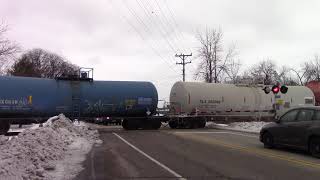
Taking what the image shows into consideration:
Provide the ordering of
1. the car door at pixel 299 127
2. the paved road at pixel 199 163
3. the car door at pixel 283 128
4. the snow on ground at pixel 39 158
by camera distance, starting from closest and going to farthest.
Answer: the snow on ground at pixel 39 158
the paved road at pixel 199 163
the car door at pixel 299 127
the car door at pixel 283 128

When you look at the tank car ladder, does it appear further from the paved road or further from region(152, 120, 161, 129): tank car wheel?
the paved road

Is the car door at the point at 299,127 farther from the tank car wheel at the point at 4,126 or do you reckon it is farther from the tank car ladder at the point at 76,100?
the tank car wheel at the point at 4,126

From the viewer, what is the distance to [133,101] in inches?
1335

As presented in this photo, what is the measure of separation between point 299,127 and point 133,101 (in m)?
19.2

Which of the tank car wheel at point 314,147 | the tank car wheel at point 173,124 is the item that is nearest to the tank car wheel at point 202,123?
the tank car wheel at point 173,124

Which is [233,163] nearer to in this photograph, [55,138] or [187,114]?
[55,138]

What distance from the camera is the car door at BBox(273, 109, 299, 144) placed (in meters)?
16.7

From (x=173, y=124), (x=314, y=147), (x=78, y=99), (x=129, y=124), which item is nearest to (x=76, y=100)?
(x=78, y=99)

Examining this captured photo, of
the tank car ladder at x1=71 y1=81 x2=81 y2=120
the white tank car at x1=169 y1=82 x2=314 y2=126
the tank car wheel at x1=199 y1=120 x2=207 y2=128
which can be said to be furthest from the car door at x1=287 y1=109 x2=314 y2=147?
the tank car wheel at x1=199 y1=120 x2=207 y2=128

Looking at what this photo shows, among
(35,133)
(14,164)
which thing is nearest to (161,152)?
(35,133)

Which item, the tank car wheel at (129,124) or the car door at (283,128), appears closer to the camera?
the car door at (283,128)

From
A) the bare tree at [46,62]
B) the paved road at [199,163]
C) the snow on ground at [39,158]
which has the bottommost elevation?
the paved road at [199,163]

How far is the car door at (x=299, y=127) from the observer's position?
1566 centimetres

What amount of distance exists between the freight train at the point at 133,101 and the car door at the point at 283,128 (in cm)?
1042
